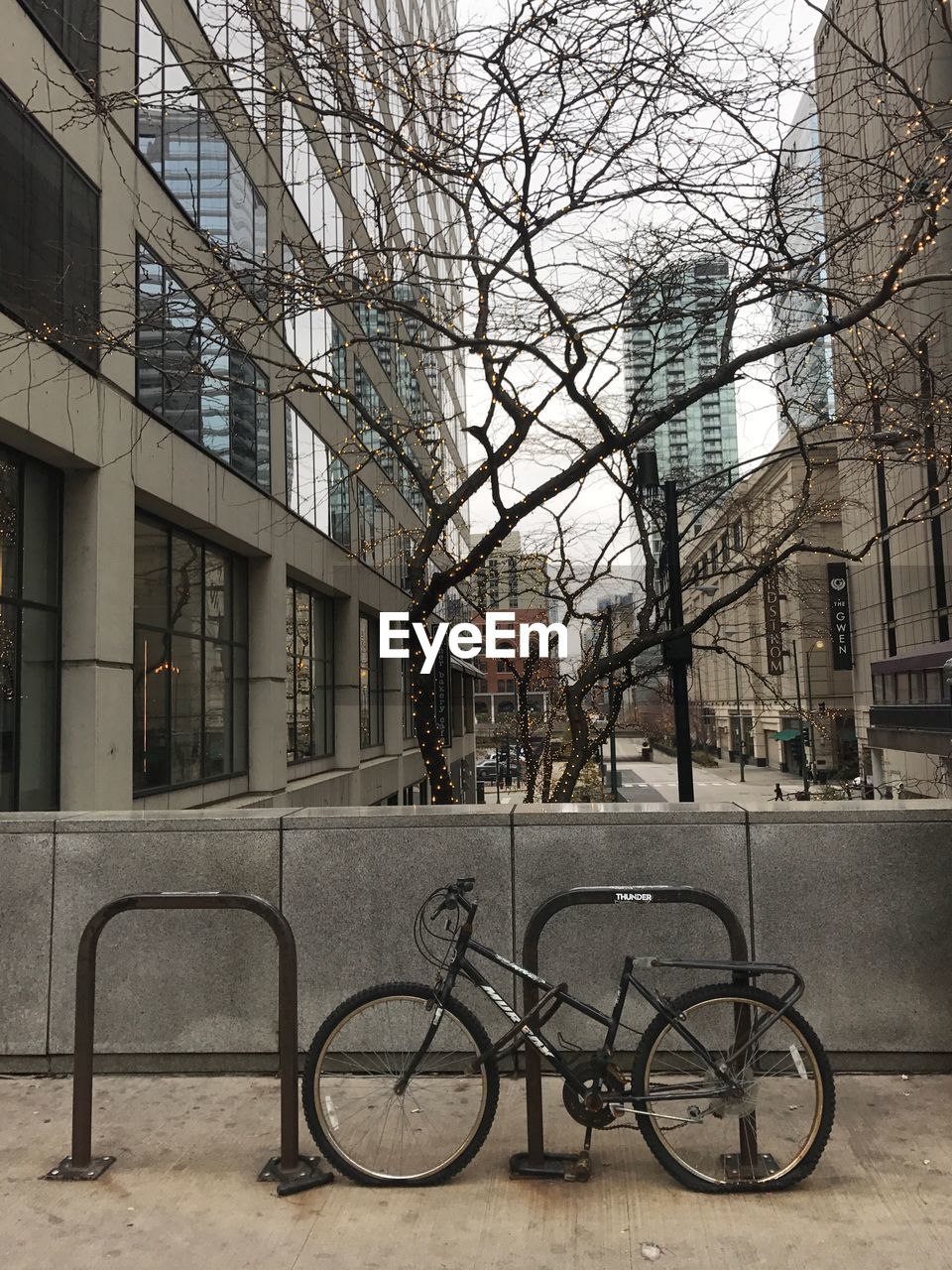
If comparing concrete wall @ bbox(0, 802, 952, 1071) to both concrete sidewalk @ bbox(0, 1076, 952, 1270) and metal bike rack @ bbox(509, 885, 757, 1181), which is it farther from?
metal bike rack @ bbox(509, 885, 757, 1181)

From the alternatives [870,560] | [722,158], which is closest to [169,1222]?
[722,158]

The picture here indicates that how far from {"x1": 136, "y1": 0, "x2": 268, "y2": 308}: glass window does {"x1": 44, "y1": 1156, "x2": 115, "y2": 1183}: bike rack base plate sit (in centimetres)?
1050

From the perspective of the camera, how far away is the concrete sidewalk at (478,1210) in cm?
318

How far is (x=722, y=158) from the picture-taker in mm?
7125

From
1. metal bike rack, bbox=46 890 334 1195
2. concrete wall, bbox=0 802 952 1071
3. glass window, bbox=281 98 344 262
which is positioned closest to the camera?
Result: metal bike rack, bbox=46 890 334 1195

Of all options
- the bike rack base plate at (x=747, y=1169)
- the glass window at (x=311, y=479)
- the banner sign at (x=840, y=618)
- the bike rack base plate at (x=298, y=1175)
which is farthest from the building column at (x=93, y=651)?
the banner sign at (x=840, y=618)

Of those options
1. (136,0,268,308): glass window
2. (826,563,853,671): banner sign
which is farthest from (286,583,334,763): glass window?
(826,563,853,671): banner sign

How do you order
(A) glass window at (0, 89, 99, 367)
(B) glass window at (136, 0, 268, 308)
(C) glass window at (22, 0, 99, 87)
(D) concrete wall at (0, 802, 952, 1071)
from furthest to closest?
(B) glass window at (136, 0, 268, 308), (C) glass window at (22, 0, 99, 87), (A) glass window at (0, 89, 99, 367), (D) concrete wall at (0, 802, 952, 1071)

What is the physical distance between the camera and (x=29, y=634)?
1065 cm

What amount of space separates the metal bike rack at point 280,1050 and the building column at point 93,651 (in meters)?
7.57

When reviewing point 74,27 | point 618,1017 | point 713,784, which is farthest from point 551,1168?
point 713,784

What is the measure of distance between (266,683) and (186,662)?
281 centimetres

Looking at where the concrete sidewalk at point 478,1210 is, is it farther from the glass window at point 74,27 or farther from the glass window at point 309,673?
the glass window at point 309,673

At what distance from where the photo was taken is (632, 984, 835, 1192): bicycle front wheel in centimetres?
361
